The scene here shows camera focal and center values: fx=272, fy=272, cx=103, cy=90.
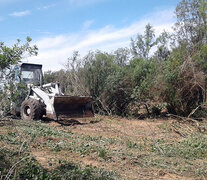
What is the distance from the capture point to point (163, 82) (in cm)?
1398

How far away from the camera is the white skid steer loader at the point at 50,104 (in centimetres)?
1136

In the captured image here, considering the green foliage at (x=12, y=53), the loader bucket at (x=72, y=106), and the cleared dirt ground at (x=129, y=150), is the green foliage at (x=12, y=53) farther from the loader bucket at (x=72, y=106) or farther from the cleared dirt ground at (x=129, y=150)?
the loader bucket at (x=72, y=106)

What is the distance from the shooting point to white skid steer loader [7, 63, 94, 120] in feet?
37.3

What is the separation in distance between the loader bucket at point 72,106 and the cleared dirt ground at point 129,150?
86 centimetres

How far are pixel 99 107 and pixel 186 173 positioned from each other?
10209mm

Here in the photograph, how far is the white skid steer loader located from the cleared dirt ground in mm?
956

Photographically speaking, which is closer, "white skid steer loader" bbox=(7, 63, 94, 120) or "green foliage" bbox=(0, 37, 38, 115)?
"green foliage" bbox=(0, 37, 38, 115)

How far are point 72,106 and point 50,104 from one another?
3.52 feet

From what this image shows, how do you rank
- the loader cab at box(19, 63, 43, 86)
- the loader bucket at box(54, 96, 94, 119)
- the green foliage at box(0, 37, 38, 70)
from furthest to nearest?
1. the loader cab at box(19, 63, 43, 86)
2. the loader bucket at box(54, 96, 94, 119)
3. the green foliage at box(0, 37, 38, 70)

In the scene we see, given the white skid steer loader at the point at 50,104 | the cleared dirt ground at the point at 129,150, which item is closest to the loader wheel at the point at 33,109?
the white skid steer loader at the point at 50,104

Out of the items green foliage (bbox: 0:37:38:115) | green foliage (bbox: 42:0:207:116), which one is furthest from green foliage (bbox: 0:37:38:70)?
green foliage (bbox: 42:0:207:116)

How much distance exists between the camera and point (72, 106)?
39.6ft

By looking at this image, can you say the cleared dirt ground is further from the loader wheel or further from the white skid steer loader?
the loader wheel

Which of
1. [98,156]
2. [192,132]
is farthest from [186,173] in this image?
[192,132]
